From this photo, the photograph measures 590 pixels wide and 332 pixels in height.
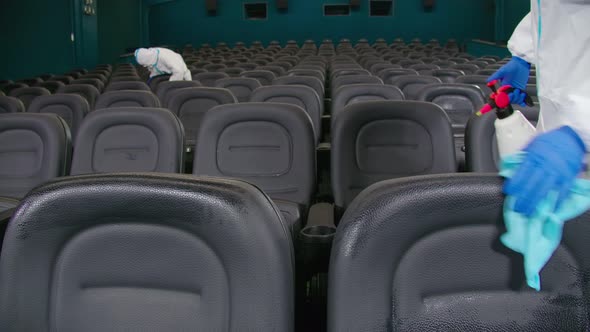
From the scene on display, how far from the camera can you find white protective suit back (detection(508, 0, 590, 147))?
1.09 meters

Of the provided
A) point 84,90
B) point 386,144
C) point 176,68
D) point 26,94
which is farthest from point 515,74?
point 176,68

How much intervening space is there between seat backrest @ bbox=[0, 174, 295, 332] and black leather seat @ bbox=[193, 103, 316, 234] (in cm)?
158

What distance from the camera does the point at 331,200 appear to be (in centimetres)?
272

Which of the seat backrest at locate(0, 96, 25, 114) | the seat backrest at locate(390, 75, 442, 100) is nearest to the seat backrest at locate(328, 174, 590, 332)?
the seat backrest at locate(0, 96, 25, 114)

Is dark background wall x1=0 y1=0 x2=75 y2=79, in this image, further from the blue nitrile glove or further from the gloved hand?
the blue nitrile glove

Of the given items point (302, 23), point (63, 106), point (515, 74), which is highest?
point (302, 23)

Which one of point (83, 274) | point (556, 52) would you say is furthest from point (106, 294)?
point (556, 52)

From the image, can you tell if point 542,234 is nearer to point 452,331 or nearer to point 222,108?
point 452,331

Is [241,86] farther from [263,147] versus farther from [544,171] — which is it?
[544,171]

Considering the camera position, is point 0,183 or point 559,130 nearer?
point 559,130

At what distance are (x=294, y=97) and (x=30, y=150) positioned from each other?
1874 mm

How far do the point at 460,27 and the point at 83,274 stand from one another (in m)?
18.4

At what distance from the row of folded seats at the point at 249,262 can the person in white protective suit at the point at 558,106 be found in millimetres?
51

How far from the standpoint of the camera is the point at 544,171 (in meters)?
0.91
